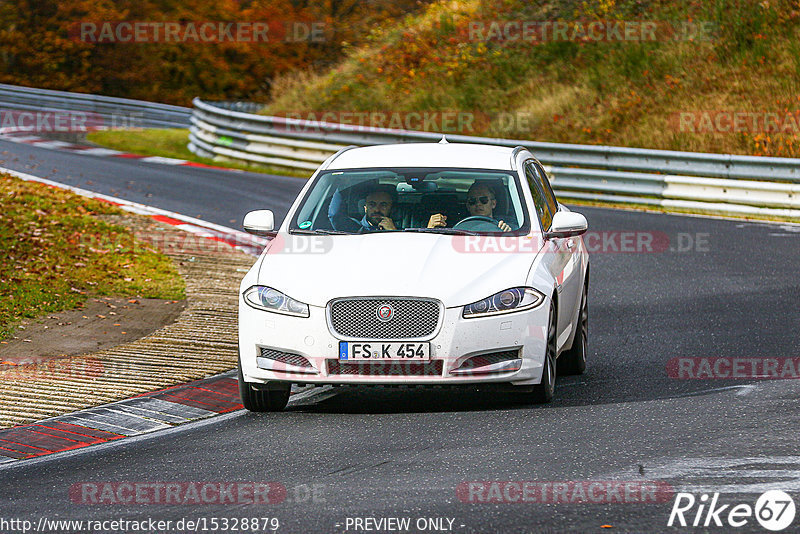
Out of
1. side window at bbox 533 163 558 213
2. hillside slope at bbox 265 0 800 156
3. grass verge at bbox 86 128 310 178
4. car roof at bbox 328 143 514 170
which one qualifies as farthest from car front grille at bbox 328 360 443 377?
grass verge at bbox 86 128 310 178

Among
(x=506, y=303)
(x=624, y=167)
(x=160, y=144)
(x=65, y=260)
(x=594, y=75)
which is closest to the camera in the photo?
(x=506, y=303)

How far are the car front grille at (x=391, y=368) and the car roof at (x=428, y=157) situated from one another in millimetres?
2091

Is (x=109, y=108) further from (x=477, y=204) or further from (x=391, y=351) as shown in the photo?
(x=391, y=351)

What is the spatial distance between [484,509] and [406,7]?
46.5 meters

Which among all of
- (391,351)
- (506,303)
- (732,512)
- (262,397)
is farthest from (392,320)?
(732,512)

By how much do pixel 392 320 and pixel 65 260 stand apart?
24.4 ft

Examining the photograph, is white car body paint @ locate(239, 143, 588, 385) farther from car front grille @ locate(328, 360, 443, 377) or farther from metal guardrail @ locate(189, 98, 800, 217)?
metal guardrail @ locate(189, 98, 800, 217)

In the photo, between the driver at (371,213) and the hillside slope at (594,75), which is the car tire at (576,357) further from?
the hillside slope at (594,75)

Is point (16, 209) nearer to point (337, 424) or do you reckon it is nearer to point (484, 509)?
point (337, 424)

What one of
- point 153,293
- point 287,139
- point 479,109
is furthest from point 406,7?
point 153,293

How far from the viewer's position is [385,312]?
777 centimetres

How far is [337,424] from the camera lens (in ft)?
26.0

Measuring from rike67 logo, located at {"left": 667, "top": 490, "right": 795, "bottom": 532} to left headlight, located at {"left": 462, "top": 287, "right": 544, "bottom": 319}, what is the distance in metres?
2.21

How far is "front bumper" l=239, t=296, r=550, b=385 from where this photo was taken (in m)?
7.77
